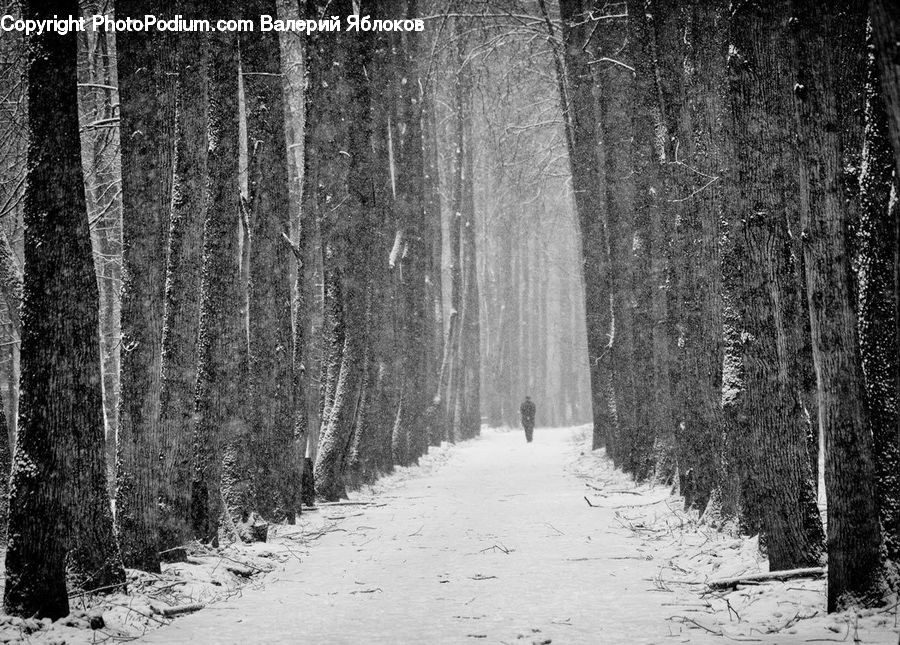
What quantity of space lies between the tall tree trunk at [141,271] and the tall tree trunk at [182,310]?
0.15m

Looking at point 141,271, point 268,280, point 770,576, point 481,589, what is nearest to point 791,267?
point 770,576

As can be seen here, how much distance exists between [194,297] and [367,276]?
7.16 metres

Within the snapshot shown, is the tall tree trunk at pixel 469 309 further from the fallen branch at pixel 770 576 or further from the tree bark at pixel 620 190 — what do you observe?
the fallen branch at pixel 770 576

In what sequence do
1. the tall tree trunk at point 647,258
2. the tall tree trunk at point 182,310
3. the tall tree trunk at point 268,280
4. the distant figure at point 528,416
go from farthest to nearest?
the distant figure at point 528,416
the tall tree trunk at point 647,258
the tall tree trunk at point 268,280
the tall tree trunk at point 182,310

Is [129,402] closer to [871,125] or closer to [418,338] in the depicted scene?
[871,125]

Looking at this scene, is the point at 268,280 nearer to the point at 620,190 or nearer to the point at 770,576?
the point at 770,576

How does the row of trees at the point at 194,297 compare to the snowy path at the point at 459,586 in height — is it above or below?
above

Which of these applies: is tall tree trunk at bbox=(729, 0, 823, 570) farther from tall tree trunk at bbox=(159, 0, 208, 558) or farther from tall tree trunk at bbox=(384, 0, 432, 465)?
tall tree trunk at bbox=(384, 0, 432, 465)

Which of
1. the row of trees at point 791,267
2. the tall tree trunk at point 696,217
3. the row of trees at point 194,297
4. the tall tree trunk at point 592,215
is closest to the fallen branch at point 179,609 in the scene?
the row of trees at point 194,297

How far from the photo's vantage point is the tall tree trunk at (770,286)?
652 cm

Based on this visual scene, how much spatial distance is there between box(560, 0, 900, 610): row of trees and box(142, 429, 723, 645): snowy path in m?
1.23

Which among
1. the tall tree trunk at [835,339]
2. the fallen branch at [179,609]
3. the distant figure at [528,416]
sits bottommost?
the distant figure at [528,416]

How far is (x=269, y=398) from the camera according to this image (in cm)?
1096

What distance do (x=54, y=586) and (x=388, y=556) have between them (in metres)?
3.84
